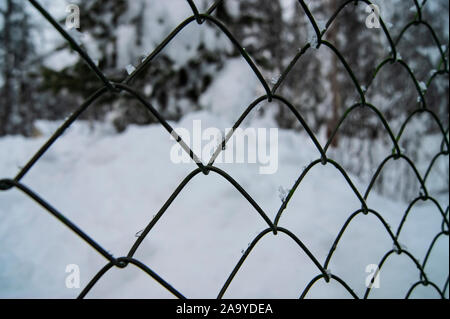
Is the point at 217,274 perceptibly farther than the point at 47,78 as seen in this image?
No

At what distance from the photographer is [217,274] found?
4.00 feet

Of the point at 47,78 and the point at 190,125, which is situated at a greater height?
the point at 47,78

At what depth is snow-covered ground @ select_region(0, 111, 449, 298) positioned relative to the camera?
1.21 m

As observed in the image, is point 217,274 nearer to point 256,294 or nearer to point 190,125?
point 256,294

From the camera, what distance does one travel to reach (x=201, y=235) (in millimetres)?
1471

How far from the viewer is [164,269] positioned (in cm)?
129

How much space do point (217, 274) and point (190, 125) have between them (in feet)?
5.40

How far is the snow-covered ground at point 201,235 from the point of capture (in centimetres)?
121
